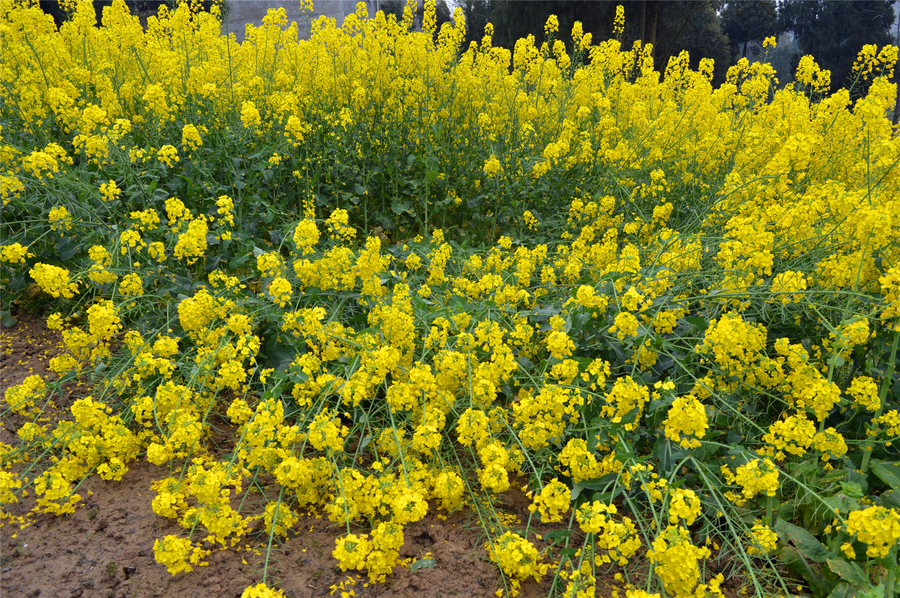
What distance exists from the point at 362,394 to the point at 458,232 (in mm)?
3278

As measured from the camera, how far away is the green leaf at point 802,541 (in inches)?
76.7

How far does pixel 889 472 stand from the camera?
83.4 inches

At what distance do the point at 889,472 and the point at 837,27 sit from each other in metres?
30.0

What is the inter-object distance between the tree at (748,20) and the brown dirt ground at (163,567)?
25.0m

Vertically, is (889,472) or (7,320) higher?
(7,320)

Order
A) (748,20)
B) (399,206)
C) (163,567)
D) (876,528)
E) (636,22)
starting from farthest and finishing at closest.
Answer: (748,20), (636,22), (399,206), (163,567), (876,528)

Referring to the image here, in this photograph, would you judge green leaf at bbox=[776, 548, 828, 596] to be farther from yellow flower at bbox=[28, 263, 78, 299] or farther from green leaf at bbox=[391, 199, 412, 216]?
green leaf at bbox=[391, 199, 412, 216]

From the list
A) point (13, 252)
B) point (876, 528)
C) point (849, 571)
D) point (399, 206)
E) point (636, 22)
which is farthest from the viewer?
point (636, 22)

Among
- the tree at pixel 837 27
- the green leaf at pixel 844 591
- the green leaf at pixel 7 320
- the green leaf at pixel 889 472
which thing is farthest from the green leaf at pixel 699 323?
the tree at pixel 837 27

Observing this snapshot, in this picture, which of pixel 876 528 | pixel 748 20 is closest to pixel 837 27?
pixel 748 20

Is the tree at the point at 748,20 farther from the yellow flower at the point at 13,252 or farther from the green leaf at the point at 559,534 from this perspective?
the yellow flower at the point at 13,252

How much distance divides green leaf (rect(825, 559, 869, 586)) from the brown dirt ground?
982 mm

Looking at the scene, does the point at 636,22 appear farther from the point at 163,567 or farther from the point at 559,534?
the point at 163,567

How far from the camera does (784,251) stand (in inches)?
121
